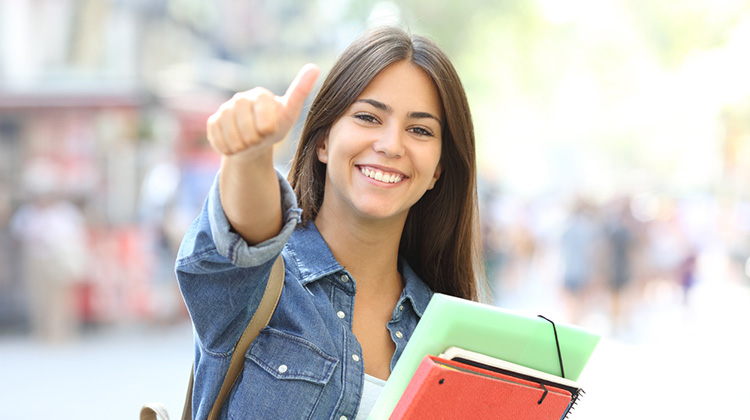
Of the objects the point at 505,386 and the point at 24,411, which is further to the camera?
the point at 24,411

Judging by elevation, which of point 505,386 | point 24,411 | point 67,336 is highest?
point 505,386

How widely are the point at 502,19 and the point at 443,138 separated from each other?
64.1 feet

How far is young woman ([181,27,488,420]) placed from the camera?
1.44 meters

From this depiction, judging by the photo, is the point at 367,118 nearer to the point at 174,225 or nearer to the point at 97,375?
the point at 97,375

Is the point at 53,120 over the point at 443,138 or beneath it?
beneath

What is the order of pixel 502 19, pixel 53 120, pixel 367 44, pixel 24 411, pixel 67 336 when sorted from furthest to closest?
pixel 502 19
pixel 53 120
pixel 67 336
pixel 24 411
pixel 367 44

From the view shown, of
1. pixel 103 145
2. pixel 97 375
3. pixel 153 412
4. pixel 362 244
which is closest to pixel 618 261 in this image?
pixel 97 375

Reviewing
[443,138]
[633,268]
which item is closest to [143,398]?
[443,138]

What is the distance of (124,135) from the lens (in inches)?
433

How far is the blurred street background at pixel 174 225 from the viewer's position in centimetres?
835

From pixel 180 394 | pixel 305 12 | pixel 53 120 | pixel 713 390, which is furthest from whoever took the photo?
pixel 305 12

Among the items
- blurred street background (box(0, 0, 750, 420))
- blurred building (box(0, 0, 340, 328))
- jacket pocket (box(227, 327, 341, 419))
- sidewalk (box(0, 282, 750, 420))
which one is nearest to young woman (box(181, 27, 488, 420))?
jacket pocket (box(227, 327, 341, 419))

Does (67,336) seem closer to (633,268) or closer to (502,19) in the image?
(633,268)

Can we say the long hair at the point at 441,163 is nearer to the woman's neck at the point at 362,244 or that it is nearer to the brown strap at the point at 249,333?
the woman's neck at the point at 362,244
